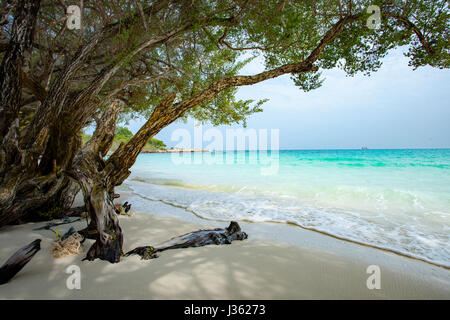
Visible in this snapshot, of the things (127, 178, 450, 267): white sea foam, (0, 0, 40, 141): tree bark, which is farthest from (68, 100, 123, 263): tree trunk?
(127, 178, 450, 267): white sea foam

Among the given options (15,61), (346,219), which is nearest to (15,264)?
(15,61)

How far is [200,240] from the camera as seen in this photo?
313cm

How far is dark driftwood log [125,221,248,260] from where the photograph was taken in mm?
2631

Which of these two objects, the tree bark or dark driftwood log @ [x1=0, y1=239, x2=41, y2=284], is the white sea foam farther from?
the tree bark

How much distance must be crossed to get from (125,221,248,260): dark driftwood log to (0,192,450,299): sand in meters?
0.12

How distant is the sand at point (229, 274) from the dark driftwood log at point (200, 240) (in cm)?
12

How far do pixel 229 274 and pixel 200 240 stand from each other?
3.16 feet

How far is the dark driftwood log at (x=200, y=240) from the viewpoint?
8.63 ft

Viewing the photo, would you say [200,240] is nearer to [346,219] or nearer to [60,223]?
[60,223]

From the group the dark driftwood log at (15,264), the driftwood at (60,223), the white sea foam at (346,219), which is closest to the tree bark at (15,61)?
the driftwood at (60,223)
